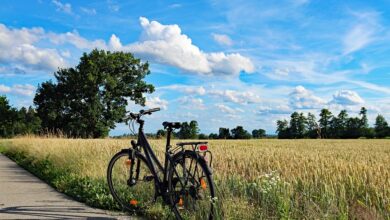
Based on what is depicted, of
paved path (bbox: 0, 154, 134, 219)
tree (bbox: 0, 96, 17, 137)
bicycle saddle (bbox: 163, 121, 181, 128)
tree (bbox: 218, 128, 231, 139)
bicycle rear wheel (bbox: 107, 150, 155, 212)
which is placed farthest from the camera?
tree (bbox: 0, 96, 17, 137)

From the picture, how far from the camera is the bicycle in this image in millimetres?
5262

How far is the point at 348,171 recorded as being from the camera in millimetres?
7215

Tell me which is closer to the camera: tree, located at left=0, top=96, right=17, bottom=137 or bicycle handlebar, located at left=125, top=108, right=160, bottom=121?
bicycle handlebar, located at left=125, top=108, right=160, bottom=121

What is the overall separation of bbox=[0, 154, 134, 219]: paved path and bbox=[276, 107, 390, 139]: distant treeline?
6879 cm

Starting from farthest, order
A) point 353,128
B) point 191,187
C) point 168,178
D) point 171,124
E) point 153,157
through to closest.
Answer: point 353,128 → point 153,157 → point 171,124 → point 168,178 → point 191,187

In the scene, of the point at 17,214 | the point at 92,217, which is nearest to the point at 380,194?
the point at 92,217

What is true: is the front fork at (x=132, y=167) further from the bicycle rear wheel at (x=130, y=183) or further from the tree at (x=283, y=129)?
the tree at (x=283, y=129)

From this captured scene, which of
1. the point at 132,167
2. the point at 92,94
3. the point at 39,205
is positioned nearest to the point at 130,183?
the point at 132,167

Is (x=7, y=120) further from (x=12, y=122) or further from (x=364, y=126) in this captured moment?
(x=364, y=126)

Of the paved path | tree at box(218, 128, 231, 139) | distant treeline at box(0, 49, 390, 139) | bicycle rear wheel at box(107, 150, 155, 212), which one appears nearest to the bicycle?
bicycle rear wheel at box(107, 150, 155, 212)

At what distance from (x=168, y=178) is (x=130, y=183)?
1.31m

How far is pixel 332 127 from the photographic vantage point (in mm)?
87688

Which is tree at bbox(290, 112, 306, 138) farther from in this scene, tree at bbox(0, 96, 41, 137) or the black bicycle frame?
the black bicycle frame

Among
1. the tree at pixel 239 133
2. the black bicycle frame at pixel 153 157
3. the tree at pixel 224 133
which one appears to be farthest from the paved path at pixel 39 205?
the tree at pixel 239 133
